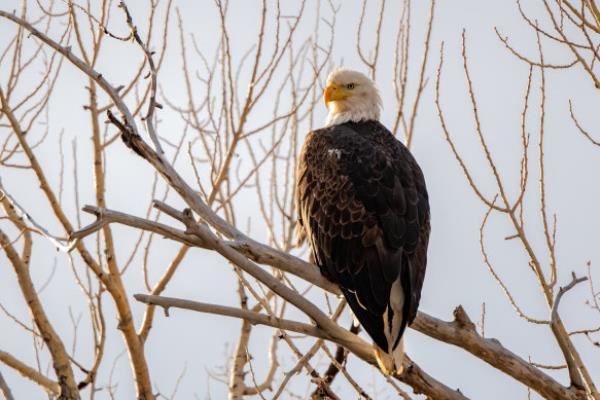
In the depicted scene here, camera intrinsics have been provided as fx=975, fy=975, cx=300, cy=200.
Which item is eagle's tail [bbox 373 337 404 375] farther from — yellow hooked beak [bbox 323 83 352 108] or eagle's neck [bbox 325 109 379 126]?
yellow hooked beak [bbox 323 83 352 108]

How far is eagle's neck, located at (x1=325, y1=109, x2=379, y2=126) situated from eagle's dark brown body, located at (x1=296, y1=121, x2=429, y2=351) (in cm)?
75

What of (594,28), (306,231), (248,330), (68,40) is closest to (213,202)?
(306,231)

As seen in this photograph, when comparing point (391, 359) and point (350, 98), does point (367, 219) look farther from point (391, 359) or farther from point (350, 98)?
point (350, 98)

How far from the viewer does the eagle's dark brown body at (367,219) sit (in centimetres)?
567

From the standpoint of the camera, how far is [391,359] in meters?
5.29

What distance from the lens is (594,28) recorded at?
16.4ft

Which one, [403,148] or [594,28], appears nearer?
[594,28]

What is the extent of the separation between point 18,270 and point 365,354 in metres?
2.37

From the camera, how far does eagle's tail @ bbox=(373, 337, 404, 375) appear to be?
5246 mm

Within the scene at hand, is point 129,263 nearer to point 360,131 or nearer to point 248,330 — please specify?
point 248,330

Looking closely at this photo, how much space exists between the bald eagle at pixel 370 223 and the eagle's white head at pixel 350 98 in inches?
24.2

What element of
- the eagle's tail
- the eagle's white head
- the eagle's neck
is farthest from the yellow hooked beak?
the eagle's tail

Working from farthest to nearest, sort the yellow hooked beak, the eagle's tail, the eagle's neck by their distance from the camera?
1. the yellow hooked beak
2. the eagle's neck
3. the eagle's tail

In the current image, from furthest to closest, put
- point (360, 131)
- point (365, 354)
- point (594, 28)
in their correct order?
point (360, 131) → point (365, 354) → point (594, 28)
